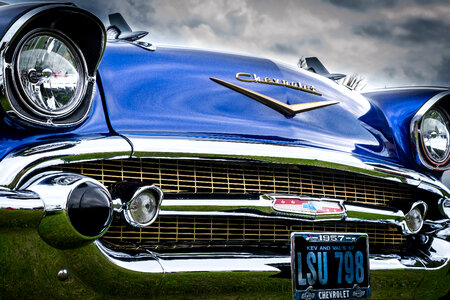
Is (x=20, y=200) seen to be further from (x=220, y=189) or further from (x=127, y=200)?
(x=220, y=189)

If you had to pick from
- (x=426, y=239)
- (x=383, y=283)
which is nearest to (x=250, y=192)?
(x=383, y=283)

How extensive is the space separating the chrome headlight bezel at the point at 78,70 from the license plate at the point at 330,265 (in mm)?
954

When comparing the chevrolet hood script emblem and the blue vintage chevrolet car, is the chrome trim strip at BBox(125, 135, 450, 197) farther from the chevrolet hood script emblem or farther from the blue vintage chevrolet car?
the chevrolet hood script emblem

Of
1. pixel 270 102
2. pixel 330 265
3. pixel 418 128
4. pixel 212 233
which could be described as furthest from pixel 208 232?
pixel 418 128

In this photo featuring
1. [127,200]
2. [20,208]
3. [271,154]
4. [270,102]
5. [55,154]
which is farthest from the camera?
[270,102]

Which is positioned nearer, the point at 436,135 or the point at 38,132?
the point at 38,132

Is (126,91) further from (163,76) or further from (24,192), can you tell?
(24,192)

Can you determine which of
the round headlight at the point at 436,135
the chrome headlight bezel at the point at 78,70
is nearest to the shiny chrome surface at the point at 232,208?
the chrome headlight bezel at the point at 78,70

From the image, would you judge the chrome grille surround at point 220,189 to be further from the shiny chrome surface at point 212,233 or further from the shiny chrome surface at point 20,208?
the shiny chrome surface at point 20,208

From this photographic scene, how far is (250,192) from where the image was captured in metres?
2.32

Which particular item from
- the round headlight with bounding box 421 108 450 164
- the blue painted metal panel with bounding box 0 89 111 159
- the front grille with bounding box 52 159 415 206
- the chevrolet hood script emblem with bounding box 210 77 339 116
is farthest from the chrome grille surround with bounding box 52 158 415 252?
the round headlight with bounding box 421 108 450 164

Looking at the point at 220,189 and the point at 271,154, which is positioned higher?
the point at 271,154

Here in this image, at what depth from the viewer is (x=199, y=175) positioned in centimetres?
222

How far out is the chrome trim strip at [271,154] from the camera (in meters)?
2.05
